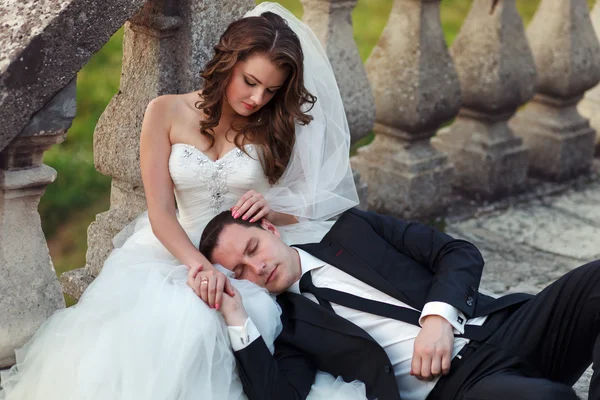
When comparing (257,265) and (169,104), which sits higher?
(169,104)

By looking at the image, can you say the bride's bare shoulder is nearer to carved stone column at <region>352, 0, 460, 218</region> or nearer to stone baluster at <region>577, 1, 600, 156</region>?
carved stone column at <region>352, 0, 460, 218</region>

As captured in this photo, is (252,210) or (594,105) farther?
(594,105)

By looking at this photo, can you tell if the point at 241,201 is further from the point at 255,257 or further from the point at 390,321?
the point at 390,321

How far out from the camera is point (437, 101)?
4.75 metres

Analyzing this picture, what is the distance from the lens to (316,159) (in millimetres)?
3529

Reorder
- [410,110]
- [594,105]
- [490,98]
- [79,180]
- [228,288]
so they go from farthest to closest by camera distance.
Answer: [594,105], [79,180], [490,98], [410,110], [228,288]

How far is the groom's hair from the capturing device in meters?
3.14

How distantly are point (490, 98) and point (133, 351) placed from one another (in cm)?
296

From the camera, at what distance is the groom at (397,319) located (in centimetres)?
291

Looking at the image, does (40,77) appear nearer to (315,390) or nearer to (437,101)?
(315,390)

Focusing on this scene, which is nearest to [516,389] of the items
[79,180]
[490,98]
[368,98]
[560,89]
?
[368,98]

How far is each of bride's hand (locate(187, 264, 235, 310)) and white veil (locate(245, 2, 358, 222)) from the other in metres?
0.58

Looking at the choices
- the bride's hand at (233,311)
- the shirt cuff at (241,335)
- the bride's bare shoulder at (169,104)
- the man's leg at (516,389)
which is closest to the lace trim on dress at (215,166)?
the bride's bare shoulder at (169,104)

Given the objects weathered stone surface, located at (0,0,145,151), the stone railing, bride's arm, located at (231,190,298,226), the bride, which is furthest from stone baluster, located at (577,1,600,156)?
weathered stone surface, located at (0,0,145,151)
